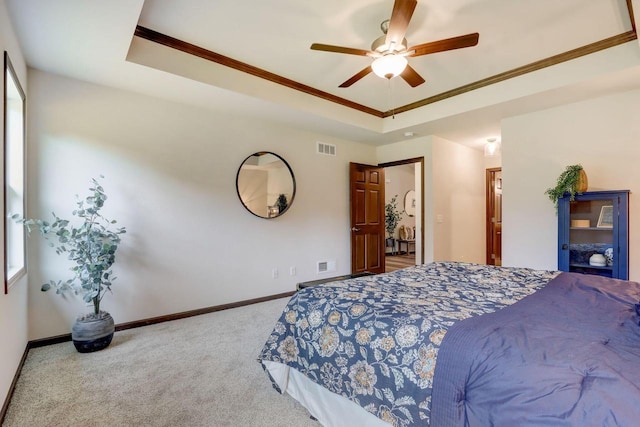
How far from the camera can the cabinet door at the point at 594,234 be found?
2863mm

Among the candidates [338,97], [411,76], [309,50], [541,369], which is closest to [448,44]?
[411,76]

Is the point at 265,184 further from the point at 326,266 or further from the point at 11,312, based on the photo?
the point at 11,312

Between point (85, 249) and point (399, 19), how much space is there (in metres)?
2.99

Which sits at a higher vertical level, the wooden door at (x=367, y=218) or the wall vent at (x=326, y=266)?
the wooden door at (x=367, y=218)

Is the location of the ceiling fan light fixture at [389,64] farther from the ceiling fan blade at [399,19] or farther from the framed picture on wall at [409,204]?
the framed picture on wall at [409,204]

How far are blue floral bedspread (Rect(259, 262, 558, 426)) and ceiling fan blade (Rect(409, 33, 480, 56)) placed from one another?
1606 millimetres

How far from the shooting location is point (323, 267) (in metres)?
4.70

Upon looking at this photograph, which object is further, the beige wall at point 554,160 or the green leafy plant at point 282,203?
the green leafy plant at point 282,203

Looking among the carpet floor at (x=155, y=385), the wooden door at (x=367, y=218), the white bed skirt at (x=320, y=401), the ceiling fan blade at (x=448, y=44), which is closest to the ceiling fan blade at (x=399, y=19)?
the ceiling fan blade at (x=448, y=44)

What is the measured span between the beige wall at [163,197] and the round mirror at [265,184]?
100 mm

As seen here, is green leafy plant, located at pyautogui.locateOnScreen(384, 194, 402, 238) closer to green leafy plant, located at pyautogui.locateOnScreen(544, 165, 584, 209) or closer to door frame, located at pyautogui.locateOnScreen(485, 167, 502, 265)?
door frame, located at pyautogui.locateOnScreen(485, 167, 502, 265)

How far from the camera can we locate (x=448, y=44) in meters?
2.11

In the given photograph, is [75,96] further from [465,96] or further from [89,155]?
[465,96]

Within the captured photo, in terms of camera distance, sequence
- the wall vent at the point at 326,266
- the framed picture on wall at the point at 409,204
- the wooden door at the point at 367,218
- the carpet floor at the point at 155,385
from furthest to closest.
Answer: the framed picture on wall at the point at 409,204 → the wooden door at the point at 367,218 → the wall vent at the point at 326,266 → the carpet floor at the point at 155,385
